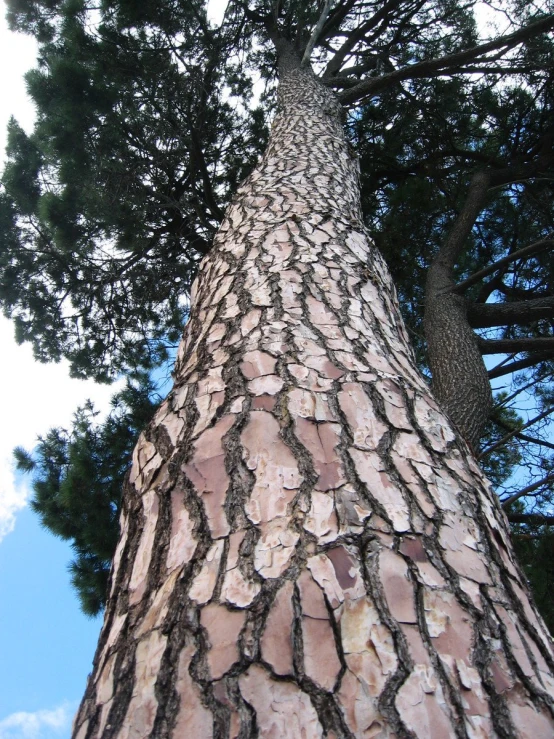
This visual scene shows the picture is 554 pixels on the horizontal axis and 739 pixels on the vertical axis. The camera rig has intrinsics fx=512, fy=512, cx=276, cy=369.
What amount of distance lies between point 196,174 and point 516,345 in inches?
115

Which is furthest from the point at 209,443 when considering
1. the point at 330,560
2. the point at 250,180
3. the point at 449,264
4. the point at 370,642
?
the point at 449,264

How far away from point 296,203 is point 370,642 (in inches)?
59.4

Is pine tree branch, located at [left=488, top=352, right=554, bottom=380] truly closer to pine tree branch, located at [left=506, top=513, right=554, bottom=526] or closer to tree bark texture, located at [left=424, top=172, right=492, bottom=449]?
tree bark texture, located at [left=424, top=172, right=492, bottom=449]

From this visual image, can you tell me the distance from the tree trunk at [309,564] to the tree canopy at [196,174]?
284cm

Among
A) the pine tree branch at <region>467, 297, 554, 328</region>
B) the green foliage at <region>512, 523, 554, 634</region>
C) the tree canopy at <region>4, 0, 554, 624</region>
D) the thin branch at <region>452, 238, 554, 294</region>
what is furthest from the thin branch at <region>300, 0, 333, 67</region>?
the green foliage at <region>512, 523, 554, 634</region>

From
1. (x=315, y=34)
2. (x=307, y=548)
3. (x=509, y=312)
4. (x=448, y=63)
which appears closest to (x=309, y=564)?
(x=307, y=548)

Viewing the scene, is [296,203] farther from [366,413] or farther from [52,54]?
[52,54]

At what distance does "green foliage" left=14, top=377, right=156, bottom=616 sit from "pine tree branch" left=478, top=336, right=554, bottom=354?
2.40m

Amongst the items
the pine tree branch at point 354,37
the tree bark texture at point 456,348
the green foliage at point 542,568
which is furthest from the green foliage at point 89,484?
the pine tree branch at point 354,37

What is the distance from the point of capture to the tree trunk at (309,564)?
0.61 metres

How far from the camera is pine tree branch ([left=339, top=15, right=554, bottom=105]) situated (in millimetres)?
3592

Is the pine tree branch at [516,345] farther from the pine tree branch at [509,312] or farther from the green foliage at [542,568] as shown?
the green foliage at [542,568]

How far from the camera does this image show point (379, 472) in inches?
34.6

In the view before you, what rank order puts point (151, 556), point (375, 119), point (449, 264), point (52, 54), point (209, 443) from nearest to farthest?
point (151, 556) < point (209, 443) < point (449, 264) < point (52, 54) < point (375, 119)
